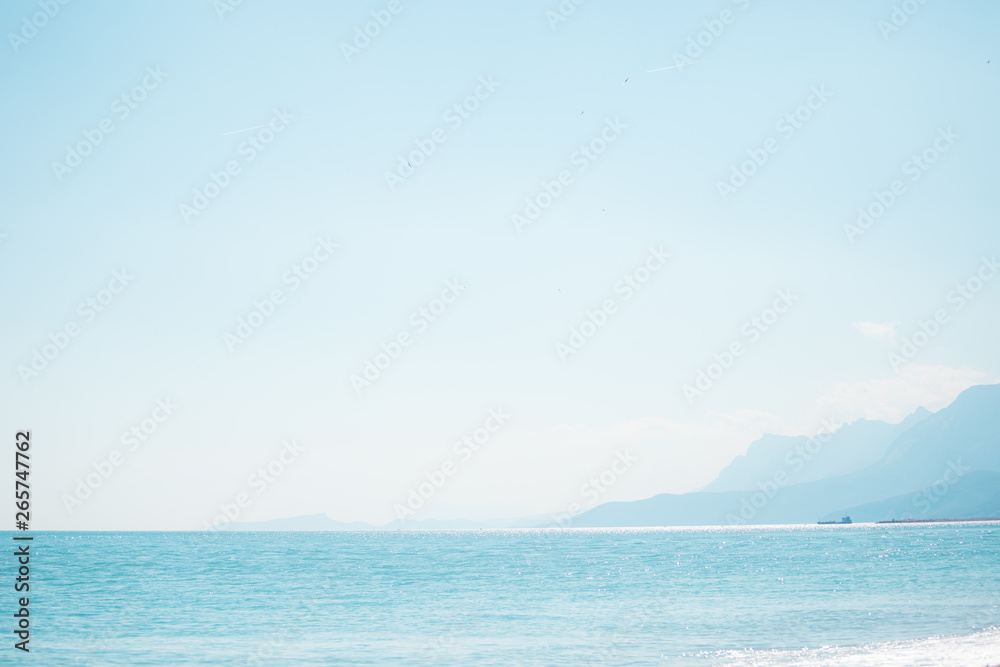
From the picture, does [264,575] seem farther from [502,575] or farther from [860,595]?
[860,595]

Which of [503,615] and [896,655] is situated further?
[503,615]

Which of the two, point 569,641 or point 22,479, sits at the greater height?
point 22,479

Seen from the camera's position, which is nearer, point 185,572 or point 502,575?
Answer: point 502,575

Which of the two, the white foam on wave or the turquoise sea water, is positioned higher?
the white foam on wave

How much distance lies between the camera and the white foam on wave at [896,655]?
22.8m

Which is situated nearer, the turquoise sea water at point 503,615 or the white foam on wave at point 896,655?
the white foam on wave at point 896,655

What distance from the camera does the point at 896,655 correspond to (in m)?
24.2

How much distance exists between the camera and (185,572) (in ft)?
239

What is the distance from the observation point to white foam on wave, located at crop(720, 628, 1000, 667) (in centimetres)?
2284

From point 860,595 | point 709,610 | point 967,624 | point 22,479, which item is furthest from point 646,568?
point 22,479

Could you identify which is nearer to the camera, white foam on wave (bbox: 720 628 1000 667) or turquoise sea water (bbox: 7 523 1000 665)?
white foam on wave (bbox: 720 628 1000 667)

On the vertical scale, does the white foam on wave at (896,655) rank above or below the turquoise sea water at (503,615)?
above

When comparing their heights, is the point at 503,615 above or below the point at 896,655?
below

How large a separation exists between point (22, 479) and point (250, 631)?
15792mm
